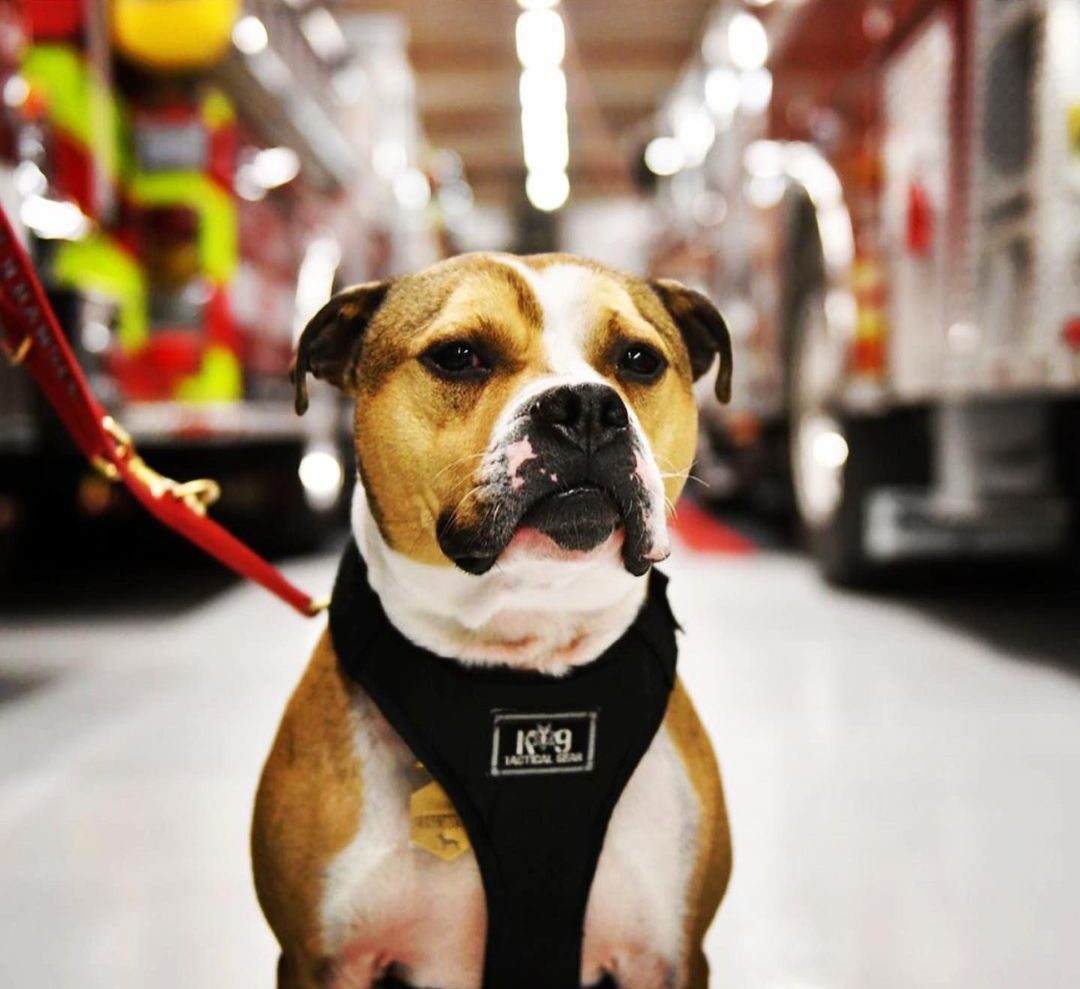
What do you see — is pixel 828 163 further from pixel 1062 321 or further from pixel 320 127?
pixel 320 127

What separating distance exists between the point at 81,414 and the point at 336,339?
0.28 metres

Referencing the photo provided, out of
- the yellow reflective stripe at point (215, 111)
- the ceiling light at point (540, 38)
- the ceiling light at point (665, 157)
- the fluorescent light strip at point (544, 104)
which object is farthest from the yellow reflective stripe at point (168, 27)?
the ceiling light at point (540, 38)

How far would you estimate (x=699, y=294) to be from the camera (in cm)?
125

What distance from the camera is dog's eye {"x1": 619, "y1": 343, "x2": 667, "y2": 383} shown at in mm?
1145

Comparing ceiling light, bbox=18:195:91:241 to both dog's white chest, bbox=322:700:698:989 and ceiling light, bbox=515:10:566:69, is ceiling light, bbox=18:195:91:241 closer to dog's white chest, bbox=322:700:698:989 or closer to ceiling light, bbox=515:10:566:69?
dog's white chest, bbox=322:700:698:989

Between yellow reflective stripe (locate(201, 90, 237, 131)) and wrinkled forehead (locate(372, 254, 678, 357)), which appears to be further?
yellow reflective stripe (locate(201, 90, 237, 131))

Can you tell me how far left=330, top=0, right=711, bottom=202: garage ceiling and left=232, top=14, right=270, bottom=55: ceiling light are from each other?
10.3 ft

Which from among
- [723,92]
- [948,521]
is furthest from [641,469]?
[723,92]

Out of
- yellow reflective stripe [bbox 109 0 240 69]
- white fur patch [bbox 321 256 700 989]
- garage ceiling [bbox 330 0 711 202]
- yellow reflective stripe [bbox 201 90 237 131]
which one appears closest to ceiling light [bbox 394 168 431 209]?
garage ceiling [bbox 330 0 711 202]

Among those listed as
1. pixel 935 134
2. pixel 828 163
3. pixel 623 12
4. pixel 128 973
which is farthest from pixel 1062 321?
pixel 623 12

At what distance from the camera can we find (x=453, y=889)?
1.04 metres

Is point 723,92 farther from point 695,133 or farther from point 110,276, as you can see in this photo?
point 110,276

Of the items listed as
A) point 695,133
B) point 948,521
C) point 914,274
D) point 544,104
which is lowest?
point 948,521

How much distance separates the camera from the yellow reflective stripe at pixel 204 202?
4219 mm
